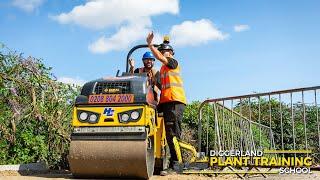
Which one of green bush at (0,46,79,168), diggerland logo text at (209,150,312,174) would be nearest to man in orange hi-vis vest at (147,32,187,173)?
diggerland logo text at (209,150,312,174)

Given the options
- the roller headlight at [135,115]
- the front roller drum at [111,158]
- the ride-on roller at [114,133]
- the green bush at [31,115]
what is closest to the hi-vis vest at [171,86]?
the ride-on roller at [114,133]

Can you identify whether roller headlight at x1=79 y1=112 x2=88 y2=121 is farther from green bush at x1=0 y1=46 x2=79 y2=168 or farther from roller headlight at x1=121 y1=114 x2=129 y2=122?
green bush at x1=0 y1=46 x2=79 y2=168

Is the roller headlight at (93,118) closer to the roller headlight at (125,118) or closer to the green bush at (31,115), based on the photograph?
the roller headlight at (125,118)

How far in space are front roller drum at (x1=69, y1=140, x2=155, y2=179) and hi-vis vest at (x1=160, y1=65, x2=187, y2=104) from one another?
98cm

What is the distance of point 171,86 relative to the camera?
645 cm

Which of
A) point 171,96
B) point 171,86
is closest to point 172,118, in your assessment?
point 171,96

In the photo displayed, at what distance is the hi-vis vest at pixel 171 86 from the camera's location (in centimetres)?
640

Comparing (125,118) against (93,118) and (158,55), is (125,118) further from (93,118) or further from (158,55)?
(158,55)

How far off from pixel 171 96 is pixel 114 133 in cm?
111

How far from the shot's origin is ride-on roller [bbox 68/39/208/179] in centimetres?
556

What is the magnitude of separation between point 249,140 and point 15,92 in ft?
14.2

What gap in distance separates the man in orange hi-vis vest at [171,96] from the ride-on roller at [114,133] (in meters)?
0.48

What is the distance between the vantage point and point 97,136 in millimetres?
5703

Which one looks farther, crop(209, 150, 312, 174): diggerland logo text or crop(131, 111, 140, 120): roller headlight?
crop(209, 150, 312, 174): diggerland logo text
